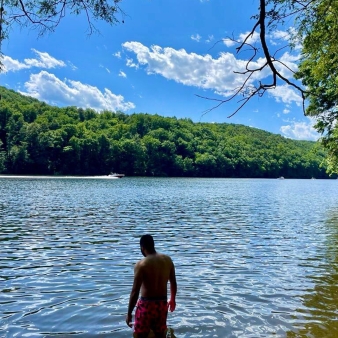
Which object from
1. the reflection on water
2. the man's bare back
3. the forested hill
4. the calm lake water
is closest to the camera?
the man's bare back

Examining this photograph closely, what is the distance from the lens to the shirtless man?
259 inches

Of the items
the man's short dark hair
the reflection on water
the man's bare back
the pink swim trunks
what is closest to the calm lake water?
the reflection on water

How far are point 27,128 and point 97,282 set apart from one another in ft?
454

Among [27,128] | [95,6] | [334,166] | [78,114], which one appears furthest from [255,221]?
[78,114]

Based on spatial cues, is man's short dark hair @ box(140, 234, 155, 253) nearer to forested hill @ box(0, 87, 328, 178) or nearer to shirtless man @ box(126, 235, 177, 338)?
shirtless man @ box(126, 235, 177, 338)

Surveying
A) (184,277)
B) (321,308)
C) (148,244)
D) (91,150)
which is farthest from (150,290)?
(91,150)

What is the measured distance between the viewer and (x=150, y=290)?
6.62 meters

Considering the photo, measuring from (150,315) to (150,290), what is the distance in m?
0.42

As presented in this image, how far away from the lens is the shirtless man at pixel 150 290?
259 inches

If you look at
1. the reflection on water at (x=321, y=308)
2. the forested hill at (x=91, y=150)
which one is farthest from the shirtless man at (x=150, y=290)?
the forested hill at (x=91, y=150)

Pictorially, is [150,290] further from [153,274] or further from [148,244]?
[148,244]

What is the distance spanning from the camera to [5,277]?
1315cm

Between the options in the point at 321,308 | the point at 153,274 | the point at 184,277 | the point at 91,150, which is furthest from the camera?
the point at 91,150

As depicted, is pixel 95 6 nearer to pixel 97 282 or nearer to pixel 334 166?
pixel 97 282
